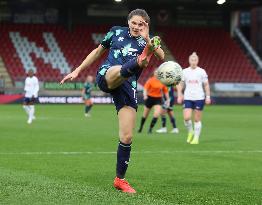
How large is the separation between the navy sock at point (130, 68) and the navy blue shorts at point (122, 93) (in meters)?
0.69

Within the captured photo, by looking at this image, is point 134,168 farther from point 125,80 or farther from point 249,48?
point 249,48

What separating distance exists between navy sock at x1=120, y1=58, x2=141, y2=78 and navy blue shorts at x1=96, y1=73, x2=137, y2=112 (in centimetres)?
69

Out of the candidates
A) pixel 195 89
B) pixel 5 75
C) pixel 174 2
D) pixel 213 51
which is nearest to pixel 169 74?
pixel 195 89

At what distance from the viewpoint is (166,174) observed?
1178 centimetres

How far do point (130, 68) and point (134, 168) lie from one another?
420 cm

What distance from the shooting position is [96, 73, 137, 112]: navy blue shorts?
31.1 feet

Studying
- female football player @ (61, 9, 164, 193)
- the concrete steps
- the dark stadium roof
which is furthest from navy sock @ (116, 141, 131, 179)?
the dark stadium roof

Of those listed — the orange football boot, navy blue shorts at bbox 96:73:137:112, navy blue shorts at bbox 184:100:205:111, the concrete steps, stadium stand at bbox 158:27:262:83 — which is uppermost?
navy blue shorts at bbox 96:73:137:112

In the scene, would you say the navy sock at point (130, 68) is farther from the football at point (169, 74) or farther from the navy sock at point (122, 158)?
the navy sock at point (122, 158)

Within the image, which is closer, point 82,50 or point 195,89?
point 195,89

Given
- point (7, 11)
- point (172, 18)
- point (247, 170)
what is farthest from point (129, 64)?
point (172, 18)

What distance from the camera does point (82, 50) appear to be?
56625 millimetres

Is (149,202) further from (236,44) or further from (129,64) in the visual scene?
(236,44)

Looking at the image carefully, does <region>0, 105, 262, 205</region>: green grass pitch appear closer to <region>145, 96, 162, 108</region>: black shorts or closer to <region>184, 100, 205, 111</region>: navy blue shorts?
<region>184, 100, 205, 111</region>: navy blue shorts
